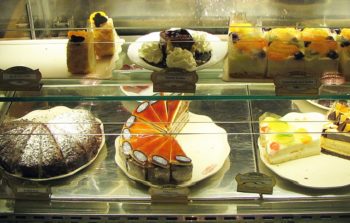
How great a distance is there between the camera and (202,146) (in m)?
2.15

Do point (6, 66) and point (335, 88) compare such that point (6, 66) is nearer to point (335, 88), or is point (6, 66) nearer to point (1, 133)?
point (1, 133)

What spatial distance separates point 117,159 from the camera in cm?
207

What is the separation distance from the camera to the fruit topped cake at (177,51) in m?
1.64

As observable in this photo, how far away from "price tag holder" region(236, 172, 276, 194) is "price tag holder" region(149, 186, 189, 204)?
23cm

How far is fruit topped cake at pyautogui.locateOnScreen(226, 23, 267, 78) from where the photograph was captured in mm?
1732

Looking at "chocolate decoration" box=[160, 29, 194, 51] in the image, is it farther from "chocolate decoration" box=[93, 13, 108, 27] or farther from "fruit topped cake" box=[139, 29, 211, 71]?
"chocolate decoration" box=[93, 13, 108, 27]

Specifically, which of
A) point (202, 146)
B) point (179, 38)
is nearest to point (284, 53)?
point (179, 38)

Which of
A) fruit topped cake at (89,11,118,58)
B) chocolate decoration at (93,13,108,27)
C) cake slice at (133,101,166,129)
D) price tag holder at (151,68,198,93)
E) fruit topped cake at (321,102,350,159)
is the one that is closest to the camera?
price tag holder at (151,68,198,93)

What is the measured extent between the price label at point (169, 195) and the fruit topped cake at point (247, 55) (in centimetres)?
52

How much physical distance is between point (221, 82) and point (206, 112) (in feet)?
2.02

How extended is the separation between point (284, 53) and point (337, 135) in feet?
1.89

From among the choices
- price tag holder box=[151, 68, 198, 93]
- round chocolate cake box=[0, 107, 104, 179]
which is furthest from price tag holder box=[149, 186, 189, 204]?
price tag holder box=[151, 68, 198, 93]

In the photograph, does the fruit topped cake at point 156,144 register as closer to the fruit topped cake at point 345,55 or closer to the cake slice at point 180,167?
the cake slice at point 180,167

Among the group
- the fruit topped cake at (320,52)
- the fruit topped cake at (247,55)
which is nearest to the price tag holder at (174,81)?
the fruit topped cake at (247,55)
